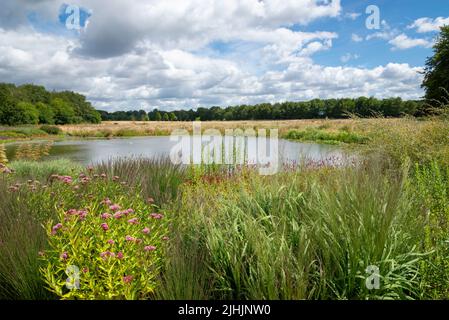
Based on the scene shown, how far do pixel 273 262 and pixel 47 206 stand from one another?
8.82 feet

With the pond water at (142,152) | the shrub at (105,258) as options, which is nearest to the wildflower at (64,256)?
the shrub at (105,258)

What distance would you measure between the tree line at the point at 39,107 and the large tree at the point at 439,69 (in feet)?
180

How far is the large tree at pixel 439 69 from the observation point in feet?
105

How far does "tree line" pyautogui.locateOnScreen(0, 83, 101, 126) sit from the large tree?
54768 mm

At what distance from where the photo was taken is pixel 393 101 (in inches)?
2493

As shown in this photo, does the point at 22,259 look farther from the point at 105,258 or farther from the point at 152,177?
the point at 152,177

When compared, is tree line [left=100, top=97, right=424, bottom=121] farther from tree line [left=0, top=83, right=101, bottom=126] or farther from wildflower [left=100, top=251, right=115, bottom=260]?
wildflower [left=100, top=251, right=115, bottom=260]

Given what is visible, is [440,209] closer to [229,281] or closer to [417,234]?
[417,234]

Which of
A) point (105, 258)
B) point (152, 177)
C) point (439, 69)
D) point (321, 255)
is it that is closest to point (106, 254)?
point (105, 258)

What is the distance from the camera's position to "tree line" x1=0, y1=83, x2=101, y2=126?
5209cm

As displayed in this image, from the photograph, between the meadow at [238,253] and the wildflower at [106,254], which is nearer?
the wildflower at [106,254]

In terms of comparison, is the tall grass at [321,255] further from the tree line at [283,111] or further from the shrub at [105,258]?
the tree line at [283,111]

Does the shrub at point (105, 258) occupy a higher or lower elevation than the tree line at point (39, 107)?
lower

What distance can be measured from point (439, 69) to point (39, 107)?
6600 cm
